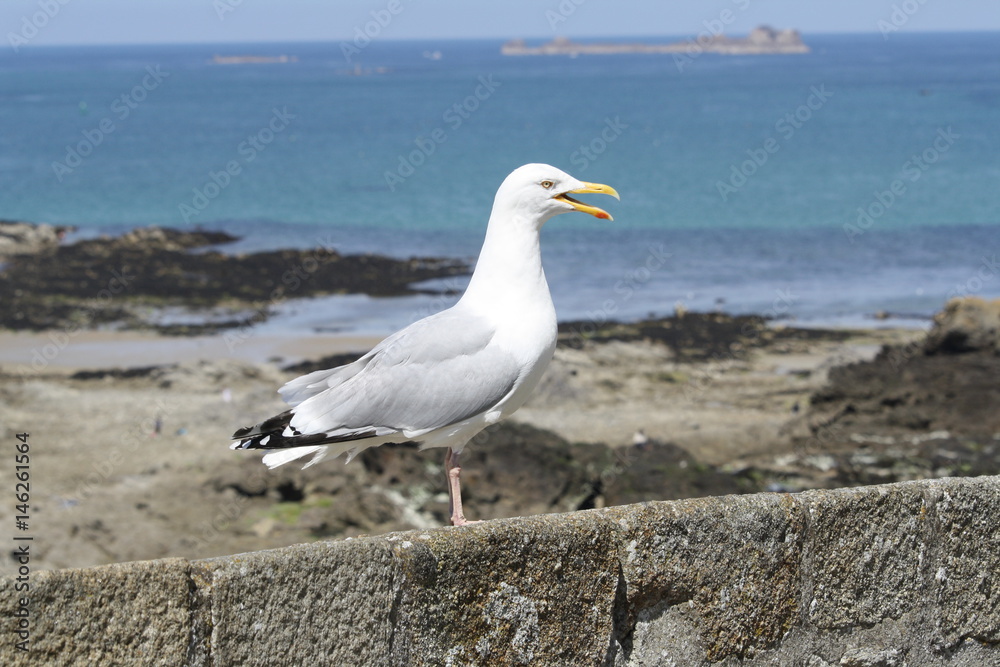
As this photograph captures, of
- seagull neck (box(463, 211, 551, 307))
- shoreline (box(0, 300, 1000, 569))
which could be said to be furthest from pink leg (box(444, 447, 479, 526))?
shoreline (box(0, 300, 1000, 569))

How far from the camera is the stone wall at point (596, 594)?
8.70 feet

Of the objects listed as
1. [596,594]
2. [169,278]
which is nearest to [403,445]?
[596,594]

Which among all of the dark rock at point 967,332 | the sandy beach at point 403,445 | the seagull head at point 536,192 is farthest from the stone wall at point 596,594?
the dark rock at point 967,332

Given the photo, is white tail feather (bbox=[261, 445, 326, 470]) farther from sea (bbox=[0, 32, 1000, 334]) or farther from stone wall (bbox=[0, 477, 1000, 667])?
sea (bbox=[0, 32, 1000, 334])

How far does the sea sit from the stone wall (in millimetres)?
19837

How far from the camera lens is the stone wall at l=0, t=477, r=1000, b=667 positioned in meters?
2.65

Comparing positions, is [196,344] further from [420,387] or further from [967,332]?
[420,387]

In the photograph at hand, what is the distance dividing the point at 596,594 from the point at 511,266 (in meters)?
1.70

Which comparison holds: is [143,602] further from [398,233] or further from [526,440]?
[398,233]

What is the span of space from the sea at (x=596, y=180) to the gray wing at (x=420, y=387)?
18.4 metres

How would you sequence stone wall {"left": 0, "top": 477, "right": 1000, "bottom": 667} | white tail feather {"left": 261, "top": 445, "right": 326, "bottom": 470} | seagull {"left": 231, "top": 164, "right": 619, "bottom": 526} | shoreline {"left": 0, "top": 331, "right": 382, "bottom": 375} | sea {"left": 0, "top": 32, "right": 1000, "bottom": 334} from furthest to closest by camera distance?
sea {"left": 0, "top": 32, "right": 1000, "bottom": 334}
shoreline {"left": 0, "top": 331, "right": 382, "bottom": 375}
seagull {"left": 231, "top": 164, "right": 619, "bottom": 526}
white tail feather {"left": 261, "top": 445, "right": 326, "bottom": 470}
stone wall {"left": 0, "top": 477, "right": 1000, "bottom": 667}

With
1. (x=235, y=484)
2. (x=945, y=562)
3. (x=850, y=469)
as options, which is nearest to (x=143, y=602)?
(x=945, y=562)

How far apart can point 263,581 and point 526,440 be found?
33.8 feet

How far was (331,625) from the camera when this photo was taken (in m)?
2.79
